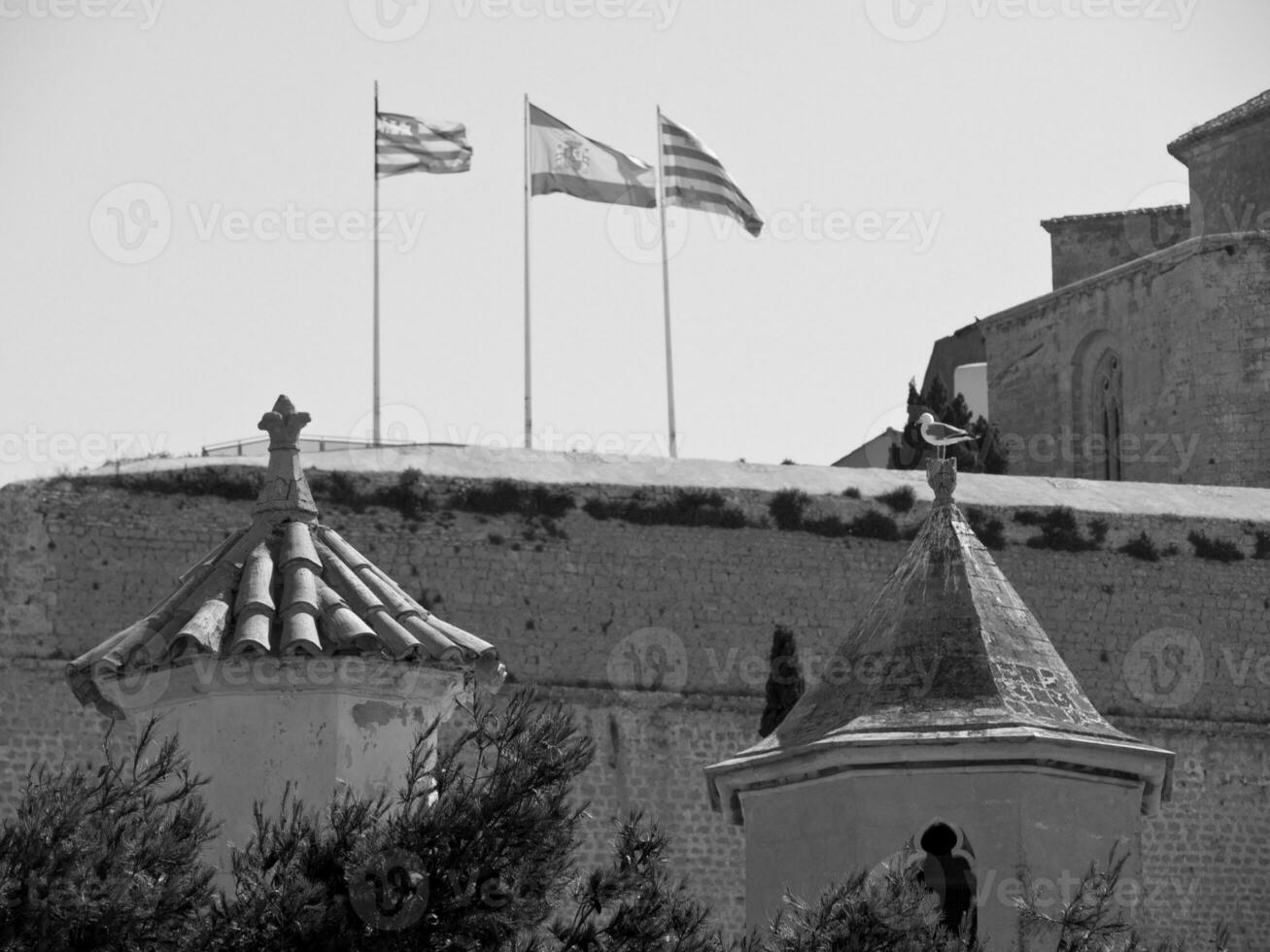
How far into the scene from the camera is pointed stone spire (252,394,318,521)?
32.0 feet

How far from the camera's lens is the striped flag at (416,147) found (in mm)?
26422

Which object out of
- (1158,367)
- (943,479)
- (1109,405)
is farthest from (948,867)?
(1109,405)

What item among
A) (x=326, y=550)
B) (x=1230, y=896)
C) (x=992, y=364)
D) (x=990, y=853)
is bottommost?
(x=1230, y=896)

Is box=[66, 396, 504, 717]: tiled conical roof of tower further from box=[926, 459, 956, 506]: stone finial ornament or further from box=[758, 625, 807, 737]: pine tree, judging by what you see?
box=[758, 625, 807, 737]: pine tree

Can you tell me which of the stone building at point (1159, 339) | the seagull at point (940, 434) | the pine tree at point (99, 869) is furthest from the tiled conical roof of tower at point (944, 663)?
the stone building at point (1159, 339)

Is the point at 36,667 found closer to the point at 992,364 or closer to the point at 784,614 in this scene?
the point at 784,614

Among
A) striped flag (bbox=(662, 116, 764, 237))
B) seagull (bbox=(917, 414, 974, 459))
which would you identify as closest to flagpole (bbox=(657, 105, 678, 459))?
striped flag (bbox=(662, 116, 764, 237))

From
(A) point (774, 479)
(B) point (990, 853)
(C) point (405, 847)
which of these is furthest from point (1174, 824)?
(C) point (405, 847)

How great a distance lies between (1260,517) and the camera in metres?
24.4

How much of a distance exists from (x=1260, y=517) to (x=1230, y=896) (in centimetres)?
327

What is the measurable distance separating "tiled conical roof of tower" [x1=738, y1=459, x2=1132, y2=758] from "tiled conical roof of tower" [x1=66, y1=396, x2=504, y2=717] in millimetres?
1238

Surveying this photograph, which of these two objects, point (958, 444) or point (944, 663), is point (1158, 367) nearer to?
point (958, 444)

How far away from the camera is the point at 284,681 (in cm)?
919

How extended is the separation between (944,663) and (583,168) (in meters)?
17.6
